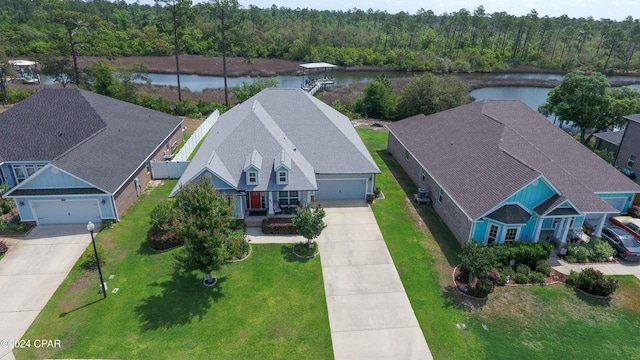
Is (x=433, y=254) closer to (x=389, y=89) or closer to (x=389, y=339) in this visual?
(x=389, y=339)

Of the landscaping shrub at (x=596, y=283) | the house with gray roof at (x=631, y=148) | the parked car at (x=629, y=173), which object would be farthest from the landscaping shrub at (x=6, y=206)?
the house with gray roof at (x=631, y=148)

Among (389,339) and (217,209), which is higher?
(217,209)

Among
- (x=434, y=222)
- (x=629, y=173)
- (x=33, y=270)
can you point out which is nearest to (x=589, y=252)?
(x=434, y=222)

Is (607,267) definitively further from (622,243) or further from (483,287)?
(483,287)

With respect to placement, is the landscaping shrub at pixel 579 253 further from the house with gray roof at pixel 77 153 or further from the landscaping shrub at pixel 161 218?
the house with gray roof at pixel 77 153

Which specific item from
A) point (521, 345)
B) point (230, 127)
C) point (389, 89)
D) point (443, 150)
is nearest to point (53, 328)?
point (230, 127)

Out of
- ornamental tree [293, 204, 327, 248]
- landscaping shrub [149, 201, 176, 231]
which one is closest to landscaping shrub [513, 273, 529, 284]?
ornamental tree [293, 204, 327, 248]

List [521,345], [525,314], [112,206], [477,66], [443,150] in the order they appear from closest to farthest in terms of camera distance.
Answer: [521,345], [525,314], [112,206], [443,150], [477,66]
